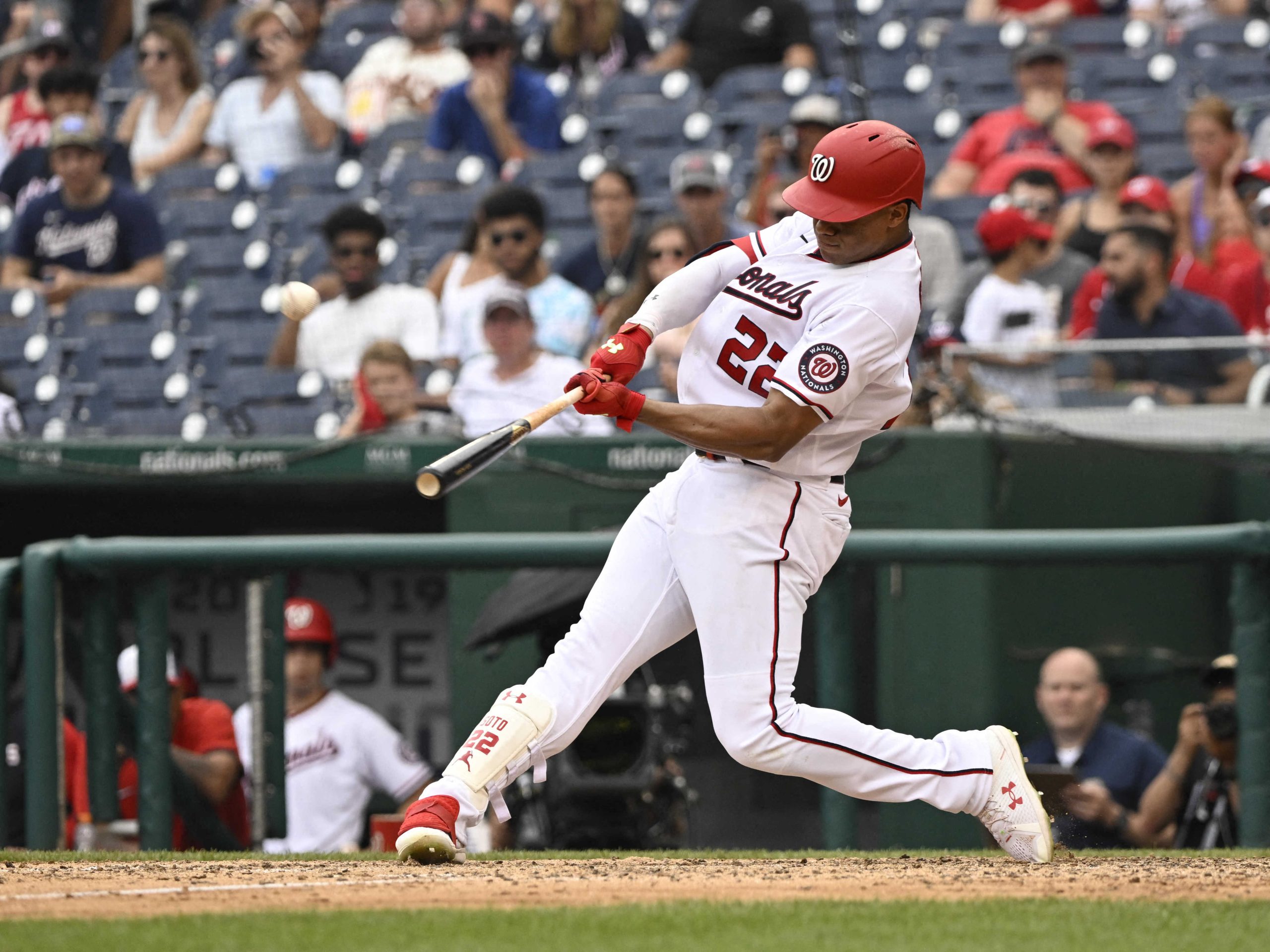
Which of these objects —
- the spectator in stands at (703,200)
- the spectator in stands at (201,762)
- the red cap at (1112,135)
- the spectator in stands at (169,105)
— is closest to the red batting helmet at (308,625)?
the spectator in stands at (201,762)

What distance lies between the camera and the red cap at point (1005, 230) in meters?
6.97

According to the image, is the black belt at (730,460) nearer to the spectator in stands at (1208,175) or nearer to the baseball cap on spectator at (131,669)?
the baseball cap on spectator at (131,669)

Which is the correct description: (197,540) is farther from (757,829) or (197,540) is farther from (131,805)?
(757,829)

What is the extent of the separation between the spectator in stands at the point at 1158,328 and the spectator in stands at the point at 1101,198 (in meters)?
0.51

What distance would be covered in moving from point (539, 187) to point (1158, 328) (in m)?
3.28

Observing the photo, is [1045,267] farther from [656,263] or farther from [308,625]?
[308,625]

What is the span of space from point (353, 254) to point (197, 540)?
2638 millimetres

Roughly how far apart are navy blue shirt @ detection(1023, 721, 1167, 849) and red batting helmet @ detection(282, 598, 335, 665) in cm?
233

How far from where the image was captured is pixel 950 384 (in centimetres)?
604

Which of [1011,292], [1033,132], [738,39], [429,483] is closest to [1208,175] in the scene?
[1033,132]

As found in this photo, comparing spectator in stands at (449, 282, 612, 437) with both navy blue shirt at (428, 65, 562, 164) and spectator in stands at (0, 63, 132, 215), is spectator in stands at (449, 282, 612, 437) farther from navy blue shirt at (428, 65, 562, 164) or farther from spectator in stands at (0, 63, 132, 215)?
A: spectator in stands at (0, 63, 132, 215)

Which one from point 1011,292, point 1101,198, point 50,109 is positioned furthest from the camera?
point 50,109

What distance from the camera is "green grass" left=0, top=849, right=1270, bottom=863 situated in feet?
13.4

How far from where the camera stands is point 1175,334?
21.3ft
